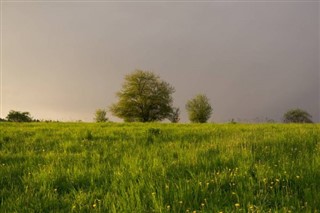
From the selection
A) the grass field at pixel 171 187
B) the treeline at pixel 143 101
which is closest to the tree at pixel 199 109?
the treeline at pixel 143 101

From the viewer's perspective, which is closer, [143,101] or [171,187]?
[171,187]

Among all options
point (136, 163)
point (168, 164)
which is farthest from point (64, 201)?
point (168, 164)

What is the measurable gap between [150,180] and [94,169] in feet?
4.96

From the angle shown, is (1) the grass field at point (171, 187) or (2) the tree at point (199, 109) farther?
(2) the tree at point (199, 109)

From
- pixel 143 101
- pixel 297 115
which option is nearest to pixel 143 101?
pixel 143 101

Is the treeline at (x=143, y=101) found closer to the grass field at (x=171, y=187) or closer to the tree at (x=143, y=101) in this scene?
the tree at (x=143, y=101)

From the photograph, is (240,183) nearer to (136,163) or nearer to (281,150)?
(136,163)

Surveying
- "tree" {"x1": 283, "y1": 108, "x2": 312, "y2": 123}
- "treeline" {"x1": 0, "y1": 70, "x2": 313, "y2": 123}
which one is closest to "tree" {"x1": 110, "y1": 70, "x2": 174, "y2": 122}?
"treeline" {"x1": 0, "y1": 70, "x2": 313, "y2": 123}

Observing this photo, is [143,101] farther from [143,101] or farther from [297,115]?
[297,115]

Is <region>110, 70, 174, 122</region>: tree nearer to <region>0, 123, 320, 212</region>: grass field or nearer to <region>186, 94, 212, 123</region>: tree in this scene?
<region>186, 94, 212, 123</region>: tree

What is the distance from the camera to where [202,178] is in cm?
501

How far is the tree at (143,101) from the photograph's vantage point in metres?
75.8

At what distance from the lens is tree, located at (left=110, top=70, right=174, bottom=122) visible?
7575cm

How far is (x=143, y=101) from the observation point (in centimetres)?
7569
